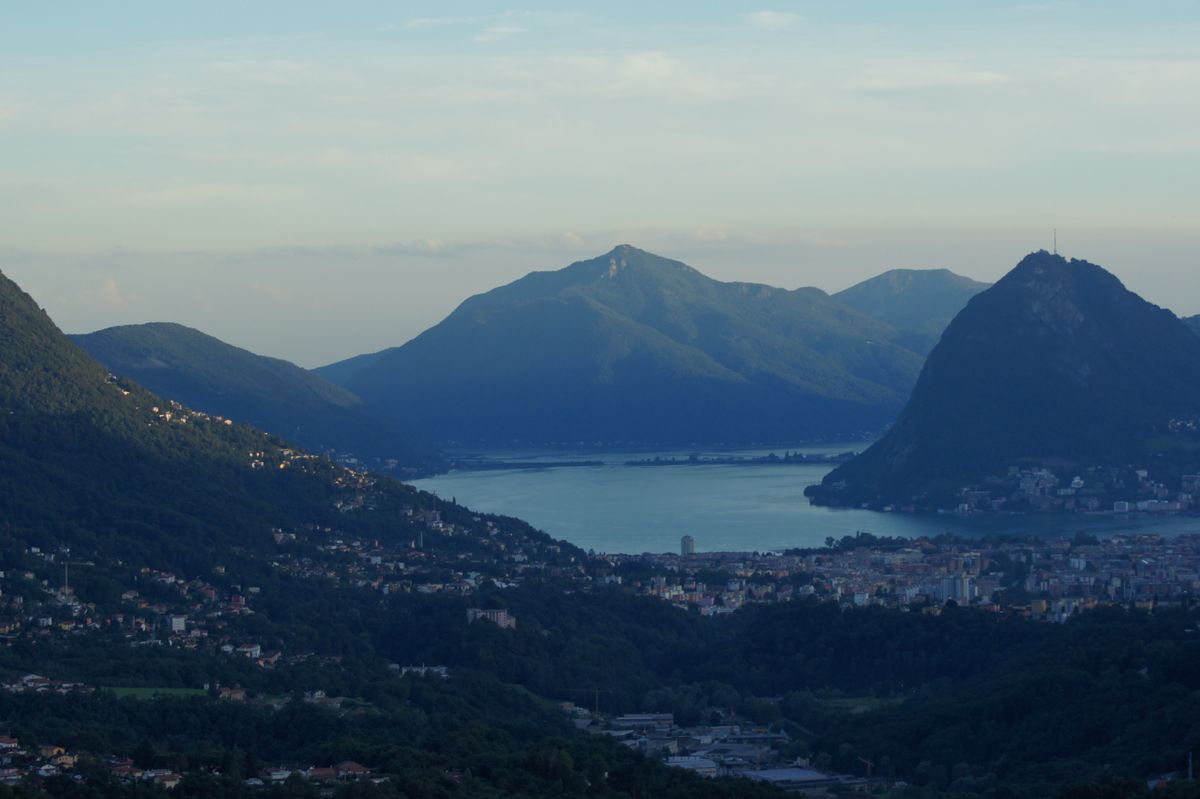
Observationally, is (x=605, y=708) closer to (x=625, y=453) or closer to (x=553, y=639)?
(x=553, y=639)

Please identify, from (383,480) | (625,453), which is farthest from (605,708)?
(625,453)

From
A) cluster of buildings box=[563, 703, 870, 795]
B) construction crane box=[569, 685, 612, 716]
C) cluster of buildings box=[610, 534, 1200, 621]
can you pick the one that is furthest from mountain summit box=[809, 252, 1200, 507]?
cluster of buildings box=[563, 703, 870, 795]

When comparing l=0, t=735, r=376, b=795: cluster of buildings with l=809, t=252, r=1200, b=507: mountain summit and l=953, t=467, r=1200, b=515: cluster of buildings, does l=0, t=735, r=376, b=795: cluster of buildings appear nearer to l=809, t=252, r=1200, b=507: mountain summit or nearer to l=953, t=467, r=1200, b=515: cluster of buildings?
l=953, t=467, r=1200, b=515: cluster of buildings

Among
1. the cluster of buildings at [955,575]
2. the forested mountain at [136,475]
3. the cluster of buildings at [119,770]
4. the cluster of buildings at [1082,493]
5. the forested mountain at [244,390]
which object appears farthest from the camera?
the forested mountain at [244,390]

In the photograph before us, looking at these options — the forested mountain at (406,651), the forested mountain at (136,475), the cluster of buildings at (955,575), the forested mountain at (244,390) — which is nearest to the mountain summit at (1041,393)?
the cluster of buildings at (955,575)

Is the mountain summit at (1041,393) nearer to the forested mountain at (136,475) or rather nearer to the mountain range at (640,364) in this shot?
the forested mountain at (136,475)

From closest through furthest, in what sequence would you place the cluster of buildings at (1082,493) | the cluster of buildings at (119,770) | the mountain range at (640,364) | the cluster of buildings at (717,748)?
the cluster of buildings at (119,770) → the cluster of buildings at (717,748) → the cluster of buildings at (1082,493) → the mountain range at (640,364)
